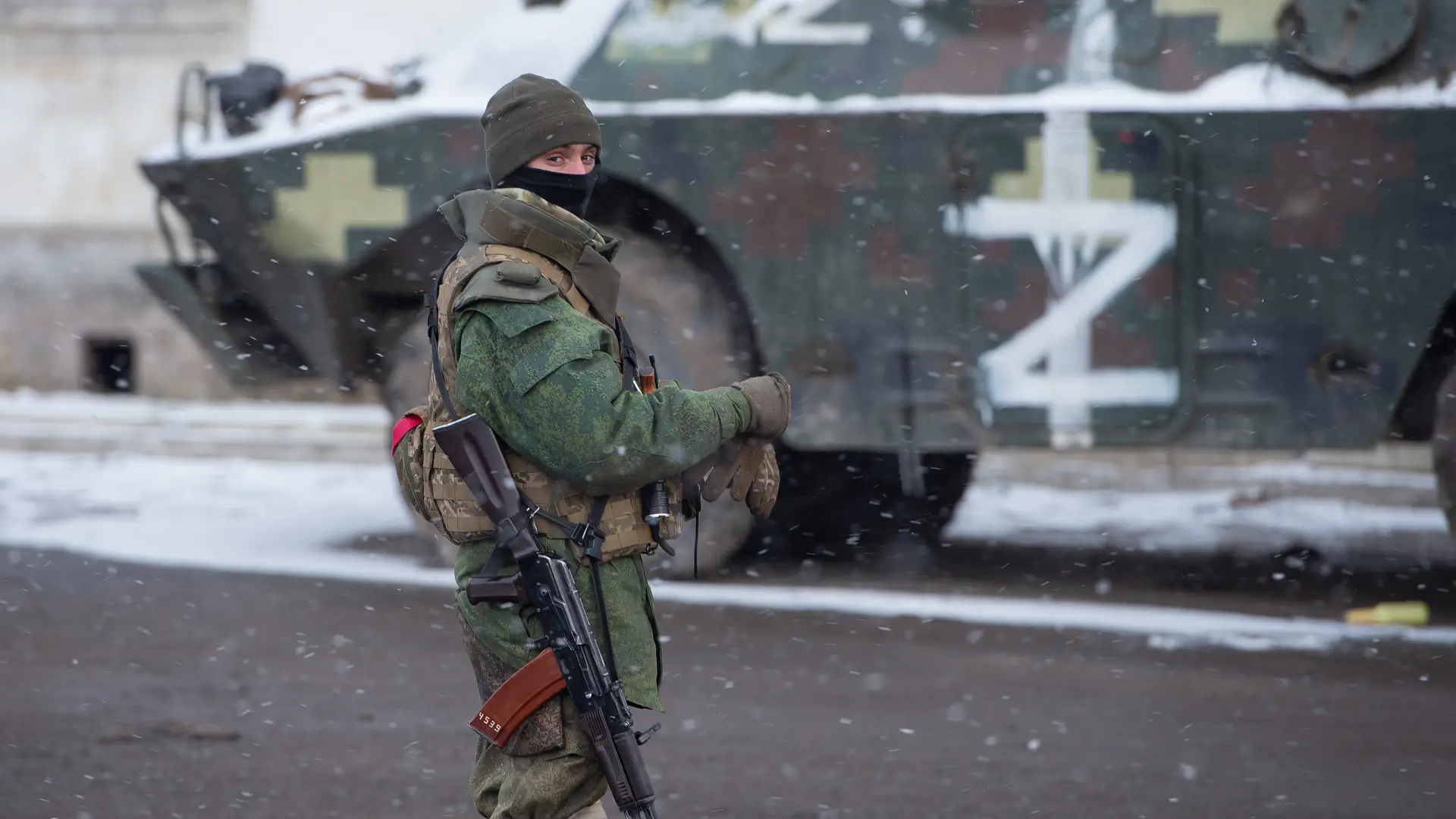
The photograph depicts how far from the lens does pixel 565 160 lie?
2785mm

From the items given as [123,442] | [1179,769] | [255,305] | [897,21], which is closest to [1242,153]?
[897,21]

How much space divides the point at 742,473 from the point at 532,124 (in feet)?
1.99

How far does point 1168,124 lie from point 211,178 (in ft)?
10.7

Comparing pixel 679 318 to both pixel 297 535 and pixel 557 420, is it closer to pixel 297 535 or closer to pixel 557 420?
pixel 297 535

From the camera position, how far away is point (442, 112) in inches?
252

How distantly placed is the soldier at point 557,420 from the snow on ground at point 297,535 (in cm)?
308

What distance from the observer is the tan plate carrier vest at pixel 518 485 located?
8.98ft

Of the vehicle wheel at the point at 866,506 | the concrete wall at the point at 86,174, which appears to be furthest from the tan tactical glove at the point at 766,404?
the concrete wall at the point at 86,174

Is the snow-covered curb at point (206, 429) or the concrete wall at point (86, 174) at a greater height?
the concrete wall at point (86, 174)

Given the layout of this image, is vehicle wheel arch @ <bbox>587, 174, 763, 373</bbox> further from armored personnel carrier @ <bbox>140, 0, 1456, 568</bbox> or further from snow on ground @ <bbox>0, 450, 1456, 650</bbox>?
snow on ground @ <bbox>0, 450, 1456, 650</bbox>

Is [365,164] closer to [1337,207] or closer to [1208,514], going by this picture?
[1337,207]

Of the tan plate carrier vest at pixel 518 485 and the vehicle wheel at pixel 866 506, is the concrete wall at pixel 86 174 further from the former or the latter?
the tan plate carrier vest at pixel 518 485

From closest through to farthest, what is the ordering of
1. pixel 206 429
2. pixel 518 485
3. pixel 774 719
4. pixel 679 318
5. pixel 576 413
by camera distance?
pixel 576 413
pixel 518 485
pixel 774 719
pixel 679 318
pixel 206 429

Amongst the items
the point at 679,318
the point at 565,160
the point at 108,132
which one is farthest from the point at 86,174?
the point at 565,160
